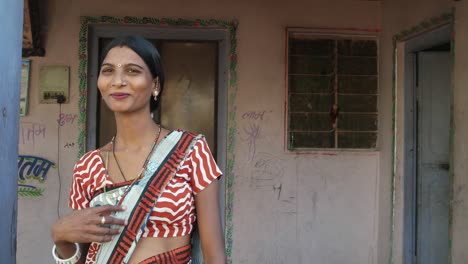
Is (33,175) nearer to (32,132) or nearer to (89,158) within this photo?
(32,132)

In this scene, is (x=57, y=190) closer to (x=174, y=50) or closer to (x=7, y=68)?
(x=174, y=50)

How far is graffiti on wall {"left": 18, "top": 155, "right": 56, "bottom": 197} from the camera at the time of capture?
15.1 ft

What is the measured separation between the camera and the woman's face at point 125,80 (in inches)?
65.7

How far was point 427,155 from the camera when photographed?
423 cm

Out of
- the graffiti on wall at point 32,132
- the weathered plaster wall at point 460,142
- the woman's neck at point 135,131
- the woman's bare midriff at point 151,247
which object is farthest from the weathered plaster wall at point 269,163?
the woman's bare midriff at point 151,247

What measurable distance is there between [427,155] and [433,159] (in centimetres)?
6

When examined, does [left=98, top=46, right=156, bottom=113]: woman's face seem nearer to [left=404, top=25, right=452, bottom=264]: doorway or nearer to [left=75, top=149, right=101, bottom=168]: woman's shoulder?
[left=75, top=149, right=101, bottom=168]: woman's shoulder

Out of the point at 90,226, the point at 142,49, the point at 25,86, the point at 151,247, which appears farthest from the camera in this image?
the point at 25,86

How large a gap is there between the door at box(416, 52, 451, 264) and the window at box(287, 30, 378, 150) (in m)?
0.64

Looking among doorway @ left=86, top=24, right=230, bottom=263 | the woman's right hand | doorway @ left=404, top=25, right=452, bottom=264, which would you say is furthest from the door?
the woman's right hand

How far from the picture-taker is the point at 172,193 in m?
1.59

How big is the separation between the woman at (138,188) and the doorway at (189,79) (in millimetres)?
2962

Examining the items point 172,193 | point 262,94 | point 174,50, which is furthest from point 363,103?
point 172,193

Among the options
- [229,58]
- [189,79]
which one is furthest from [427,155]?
[189,79]
